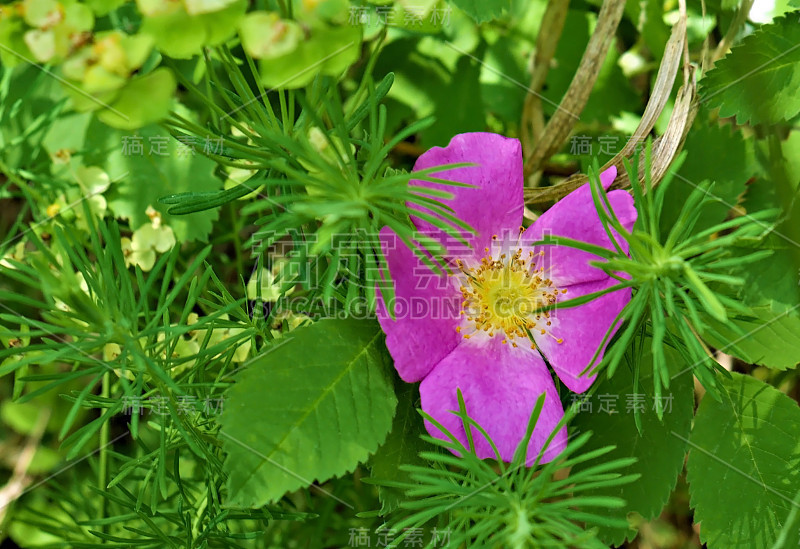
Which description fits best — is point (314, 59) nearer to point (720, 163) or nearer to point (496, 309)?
point (496, 309)

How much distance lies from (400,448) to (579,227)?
0.41 metres

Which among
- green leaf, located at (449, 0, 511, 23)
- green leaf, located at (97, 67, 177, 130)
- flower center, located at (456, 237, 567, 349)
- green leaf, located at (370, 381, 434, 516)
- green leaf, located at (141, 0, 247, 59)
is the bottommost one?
green leaf, located at (370, 381, 434, 516)

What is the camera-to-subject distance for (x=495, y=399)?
3.40ft

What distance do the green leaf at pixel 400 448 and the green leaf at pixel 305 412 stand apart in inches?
2.7

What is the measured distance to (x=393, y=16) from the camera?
113 cm

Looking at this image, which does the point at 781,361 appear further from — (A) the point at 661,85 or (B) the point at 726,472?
(A) the point at 661,85

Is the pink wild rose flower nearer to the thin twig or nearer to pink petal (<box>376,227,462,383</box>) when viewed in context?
pink petal (<box>376,227,462,383</box>)

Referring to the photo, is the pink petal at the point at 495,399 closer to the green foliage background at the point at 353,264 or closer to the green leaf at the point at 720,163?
the green foliage background at the point at 353,264

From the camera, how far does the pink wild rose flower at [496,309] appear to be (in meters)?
1.00

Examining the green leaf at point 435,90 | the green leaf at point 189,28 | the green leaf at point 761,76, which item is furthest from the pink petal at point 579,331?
the green leaf at point 435,90

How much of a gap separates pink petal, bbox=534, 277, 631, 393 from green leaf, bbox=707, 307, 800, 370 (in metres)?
0.32

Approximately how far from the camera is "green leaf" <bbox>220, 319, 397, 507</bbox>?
0.91 metres

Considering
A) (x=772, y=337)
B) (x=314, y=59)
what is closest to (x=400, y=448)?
(x=314, y=59)

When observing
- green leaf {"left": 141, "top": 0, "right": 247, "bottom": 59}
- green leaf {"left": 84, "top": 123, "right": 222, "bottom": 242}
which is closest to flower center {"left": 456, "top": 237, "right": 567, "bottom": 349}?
green leaf {"left": 141, "top": 0, "right": 247, "bottom": 59}
